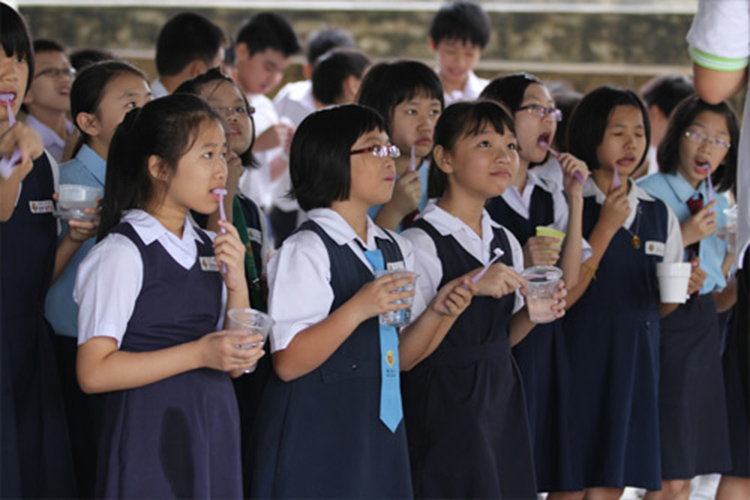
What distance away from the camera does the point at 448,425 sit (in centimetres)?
284

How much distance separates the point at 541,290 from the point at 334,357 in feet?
2.28

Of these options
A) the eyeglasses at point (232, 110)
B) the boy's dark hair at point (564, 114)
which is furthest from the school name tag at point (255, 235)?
the boy's dark hair at point (564, 114)

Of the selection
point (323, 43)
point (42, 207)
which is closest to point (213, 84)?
point (42, 207)

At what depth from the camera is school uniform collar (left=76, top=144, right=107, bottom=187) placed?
300 cm

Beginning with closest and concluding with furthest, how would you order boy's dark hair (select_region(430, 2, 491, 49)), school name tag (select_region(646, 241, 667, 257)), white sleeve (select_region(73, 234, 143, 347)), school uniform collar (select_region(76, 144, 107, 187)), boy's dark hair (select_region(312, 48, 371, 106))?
1. white sleeve (select_region(73, 234, 143, 347))
2. school uniform collar (select_region(76, 144, 107, 187))
3. school name tag (select_region(646, 241, 667, 257))
4. boy's dark hair (select_region(312, 48, 371, 106))
5. boy's dark hair (select_region(430, 2, 491, 49))

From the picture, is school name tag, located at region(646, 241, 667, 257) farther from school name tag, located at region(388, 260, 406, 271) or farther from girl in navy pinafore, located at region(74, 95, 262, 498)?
girl in navy pinafore, located at region(74, 95, 262, 498)

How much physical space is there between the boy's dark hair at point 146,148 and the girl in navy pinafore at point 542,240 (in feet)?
4.18

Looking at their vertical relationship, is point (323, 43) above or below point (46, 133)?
above

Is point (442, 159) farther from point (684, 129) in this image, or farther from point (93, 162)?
point (684, 129)

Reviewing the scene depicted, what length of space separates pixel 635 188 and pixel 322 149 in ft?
4.88

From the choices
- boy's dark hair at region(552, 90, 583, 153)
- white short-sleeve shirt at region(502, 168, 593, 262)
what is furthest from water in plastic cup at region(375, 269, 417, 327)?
boy's dark hair at region(552, 90, 583, 153)

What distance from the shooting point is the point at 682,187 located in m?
3.94

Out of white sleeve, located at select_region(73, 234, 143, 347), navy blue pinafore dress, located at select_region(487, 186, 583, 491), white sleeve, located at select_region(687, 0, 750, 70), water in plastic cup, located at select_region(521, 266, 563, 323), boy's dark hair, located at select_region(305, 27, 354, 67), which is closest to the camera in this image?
white sleeve, located at select_region(687, 0, 750, 70)

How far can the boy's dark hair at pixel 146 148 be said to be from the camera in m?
2.51
